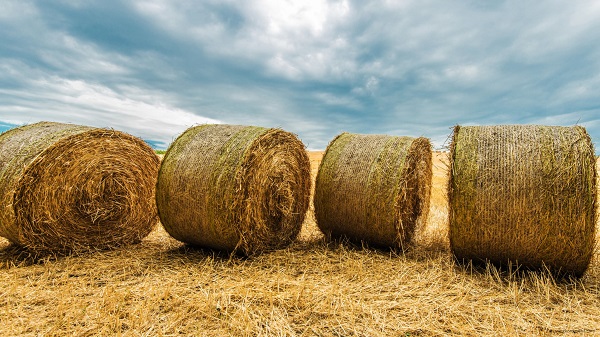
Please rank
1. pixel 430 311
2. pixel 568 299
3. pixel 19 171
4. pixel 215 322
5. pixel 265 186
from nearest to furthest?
pixel 215 322 → pixel 430 311 → pixel 568 299 → pixel 19 171 → pixel 265 186

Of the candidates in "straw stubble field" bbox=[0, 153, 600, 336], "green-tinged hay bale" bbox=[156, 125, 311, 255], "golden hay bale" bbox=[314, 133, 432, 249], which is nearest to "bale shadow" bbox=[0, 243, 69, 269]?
"straw stubble field" bbox=[0, 153, 600, 336]

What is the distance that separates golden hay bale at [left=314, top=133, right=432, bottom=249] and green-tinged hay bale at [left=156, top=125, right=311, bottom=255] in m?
0.64

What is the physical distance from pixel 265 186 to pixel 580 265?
371 centimetres

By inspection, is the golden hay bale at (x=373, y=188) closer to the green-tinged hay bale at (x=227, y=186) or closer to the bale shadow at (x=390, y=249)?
the bale shadow at (x=390, y=249)

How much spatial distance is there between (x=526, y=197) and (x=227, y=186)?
129 inches

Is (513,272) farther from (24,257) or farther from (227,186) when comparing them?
(24,257)

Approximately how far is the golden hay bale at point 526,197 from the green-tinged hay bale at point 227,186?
2.26 m

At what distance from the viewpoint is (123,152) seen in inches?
229

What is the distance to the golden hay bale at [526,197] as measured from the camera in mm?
4227

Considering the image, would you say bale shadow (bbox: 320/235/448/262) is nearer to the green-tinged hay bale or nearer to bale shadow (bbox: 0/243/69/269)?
the green-tinged hay bale

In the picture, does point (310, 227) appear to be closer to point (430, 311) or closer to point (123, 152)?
point (123, 152)

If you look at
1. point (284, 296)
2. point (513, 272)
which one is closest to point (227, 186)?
point (284, 296)

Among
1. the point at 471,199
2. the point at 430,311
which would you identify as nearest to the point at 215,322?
the point at 430,311

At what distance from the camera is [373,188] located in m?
5.41
